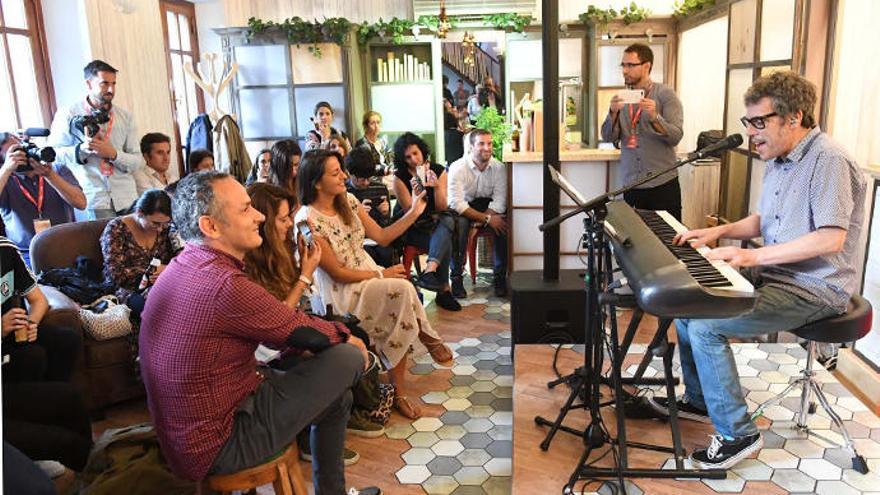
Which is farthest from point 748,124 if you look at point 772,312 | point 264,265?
point 264,265

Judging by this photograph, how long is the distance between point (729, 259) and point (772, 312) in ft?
0.88

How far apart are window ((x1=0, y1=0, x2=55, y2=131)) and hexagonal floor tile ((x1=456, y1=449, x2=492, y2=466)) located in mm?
3663

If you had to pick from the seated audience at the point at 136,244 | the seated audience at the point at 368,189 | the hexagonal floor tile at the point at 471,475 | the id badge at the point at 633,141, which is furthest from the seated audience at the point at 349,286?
the id badge at the point at 633,141

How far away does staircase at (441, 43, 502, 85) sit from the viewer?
27.4 ft

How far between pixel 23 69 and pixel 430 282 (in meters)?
3.12

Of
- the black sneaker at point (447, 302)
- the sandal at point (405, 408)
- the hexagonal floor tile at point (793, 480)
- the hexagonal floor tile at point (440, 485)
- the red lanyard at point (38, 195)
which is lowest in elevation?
the hexagonal floor tile at point (440, 485)

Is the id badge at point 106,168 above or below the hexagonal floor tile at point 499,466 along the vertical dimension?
above

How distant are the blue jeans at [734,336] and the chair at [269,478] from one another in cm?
133

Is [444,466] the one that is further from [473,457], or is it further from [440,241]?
[440,241]

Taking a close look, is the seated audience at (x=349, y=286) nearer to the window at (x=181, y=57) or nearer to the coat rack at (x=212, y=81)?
the coat rack at (x=212, y=81)

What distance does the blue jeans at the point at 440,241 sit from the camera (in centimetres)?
417

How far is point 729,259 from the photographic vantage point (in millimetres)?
1983

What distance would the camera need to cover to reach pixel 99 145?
353cm

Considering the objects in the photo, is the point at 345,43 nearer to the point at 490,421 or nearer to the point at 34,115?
the point at 34,115
